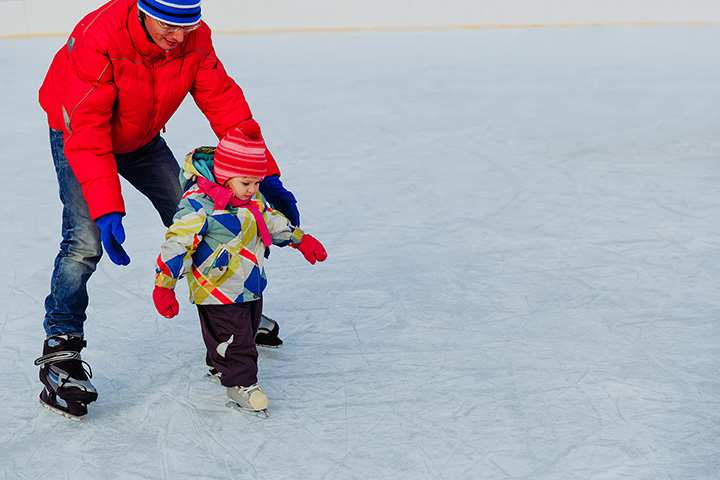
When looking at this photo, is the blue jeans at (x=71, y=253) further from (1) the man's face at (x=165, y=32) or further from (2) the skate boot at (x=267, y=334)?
(2) the skate boot at (x=267, y=334)

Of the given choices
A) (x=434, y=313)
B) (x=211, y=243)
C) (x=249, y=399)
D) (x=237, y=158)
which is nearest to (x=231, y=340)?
(x=249, y=399)

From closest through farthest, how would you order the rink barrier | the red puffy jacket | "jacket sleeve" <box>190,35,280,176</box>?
1. the red puffy jacket
2. "jacket sleeve" <box>190,35,280,176</box>
3. the rink barrier

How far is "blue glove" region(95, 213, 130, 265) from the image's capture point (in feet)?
8.48

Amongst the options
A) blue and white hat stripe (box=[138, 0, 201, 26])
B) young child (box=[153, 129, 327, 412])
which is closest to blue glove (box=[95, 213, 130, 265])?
young child (box=[153, 129, 327, 412])

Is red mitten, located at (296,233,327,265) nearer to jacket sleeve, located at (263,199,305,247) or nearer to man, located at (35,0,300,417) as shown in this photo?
jacket sleeve, located at (263,199,305,247)

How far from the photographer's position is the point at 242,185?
2.65 m

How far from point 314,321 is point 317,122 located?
3.20m

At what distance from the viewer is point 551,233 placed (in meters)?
4.34

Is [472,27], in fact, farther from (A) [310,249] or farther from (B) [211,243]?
(B) [211,243]

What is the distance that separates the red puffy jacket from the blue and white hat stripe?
0.28 ft

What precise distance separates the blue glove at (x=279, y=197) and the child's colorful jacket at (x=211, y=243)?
6.6 inches

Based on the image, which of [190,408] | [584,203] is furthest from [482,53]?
[190,408]

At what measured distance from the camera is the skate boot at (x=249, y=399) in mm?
2795

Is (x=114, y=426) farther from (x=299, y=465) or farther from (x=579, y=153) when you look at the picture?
(x=579, y=153)
